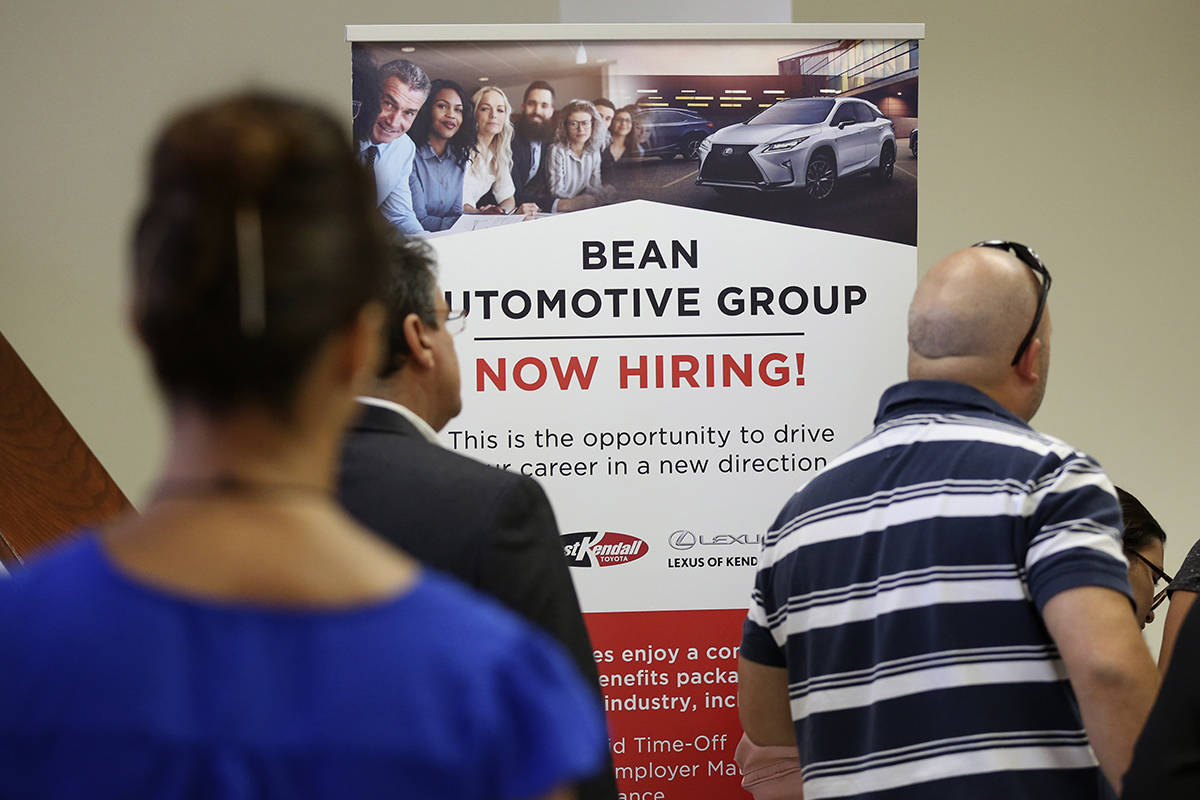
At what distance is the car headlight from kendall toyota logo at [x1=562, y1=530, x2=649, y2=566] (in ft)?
3.14

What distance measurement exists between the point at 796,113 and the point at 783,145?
79 mm

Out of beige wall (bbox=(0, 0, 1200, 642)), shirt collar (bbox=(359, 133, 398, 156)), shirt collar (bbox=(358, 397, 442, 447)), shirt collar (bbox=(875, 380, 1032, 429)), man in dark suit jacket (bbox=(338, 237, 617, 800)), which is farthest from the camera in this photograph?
beige wall (bbox=(0, 0, 1200, 642))

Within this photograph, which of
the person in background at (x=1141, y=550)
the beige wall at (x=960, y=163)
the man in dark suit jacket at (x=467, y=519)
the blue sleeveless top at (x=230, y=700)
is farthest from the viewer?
the beige wall at (x=960, y=163)

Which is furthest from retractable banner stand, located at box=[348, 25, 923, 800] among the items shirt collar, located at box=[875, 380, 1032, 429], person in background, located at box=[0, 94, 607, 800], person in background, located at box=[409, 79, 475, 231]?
person in background, located at box=[0, 94, 607, 800]

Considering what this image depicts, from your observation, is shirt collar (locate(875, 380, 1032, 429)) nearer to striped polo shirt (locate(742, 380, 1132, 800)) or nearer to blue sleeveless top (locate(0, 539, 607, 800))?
striped polo shirt (locate(742, 380, 1132, 800))

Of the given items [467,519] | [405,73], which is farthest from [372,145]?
[467,519]

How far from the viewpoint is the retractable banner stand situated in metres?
2.84

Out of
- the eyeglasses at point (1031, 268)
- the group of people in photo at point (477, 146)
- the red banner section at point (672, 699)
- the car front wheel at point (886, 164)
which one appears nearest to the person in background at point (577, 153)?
the group of people in photo at point (477, 146)

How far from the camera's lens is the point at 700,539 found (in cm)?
285

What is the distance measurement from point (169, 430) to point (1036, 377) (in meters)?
1.53

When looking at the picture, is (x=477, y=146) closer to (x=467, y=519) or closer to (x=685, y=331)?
(x=685, y=331)

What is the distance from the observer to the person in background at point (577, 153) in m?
2.82

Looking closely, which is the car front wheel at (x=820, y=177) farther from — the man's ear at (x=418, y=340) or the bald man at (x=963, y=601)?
the man's ear at (x=418, y=340)

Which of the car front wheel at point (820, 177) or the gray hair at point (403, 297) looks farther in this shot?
the car front wheel at point (820, 177)
